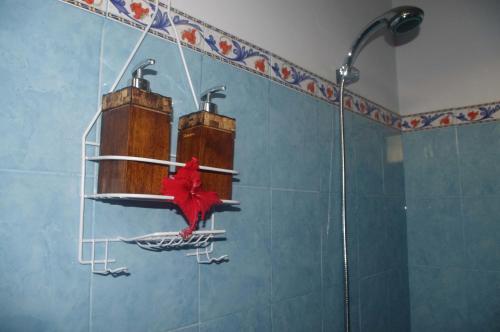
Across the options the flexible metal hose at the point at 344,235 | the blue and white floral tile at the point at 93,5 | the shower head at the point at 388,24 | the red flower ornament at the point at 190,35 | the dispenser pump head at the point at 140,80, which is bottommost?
the flexible metal hose at the point at 344,235

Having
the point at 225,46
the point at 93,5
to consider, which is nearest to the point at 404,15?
the point at 225,46

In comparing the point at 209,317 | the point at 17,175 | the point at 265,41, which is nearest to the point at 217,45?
the point at 265,41

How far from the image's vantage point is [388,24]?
1.30 meters

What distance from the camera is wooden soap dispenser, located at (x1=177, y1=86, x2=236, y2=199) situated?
0.75m

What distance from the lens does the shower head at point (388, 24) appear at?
1.27 metres

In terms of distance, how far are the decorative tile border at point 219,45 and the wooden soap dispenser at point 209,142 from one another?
17 centimetres

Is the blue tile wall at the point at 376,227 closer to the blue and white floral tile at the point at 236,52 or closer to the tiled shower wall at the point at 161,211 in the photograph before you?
the tiled shower wall at the point at 161,211

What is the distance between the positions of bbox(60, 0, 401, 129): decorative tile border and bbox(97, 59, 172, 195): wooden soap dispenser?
0.16 m

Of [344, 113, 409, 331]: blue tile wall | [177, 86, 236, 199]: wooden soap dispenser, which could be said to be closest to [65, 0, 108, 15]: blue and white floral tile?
[177, 86, 236, 199]: wooden soap dispenser

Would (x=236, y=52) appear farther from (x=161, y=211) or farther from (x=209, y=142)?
(x=161, y=211)

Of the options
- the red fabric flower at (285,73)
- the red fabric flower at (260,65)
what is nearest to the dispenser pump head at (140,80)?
the red fabric flower at (260,65)

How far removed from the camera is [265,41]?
1.09 metres

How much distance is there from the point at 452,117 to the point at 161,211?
1465 mm

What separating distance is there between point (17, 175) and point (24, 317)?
23cm
